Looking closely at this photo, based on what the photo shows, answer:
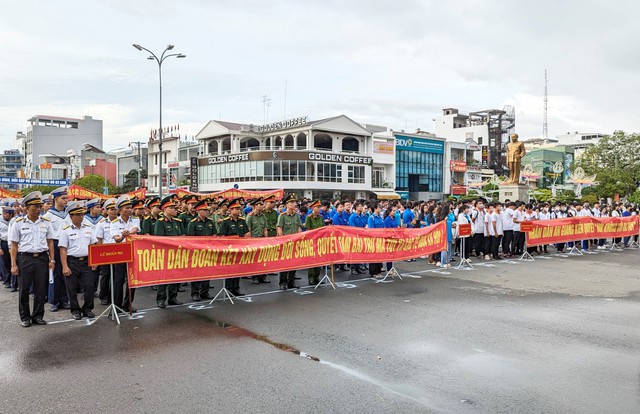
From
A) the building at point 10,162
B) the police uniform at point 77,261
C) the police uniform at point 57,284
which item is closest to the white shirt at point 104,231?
the police uniform at point 77,261

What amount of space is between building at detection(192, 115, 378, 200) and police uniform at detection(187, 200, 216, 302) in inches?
1731

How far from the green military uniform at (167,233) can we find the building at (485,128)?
87.7m

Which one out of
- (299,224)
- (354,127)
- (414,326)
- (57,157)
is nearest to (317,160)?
(354,127)

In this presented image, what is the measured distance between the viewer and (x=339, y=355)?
20.2 feet

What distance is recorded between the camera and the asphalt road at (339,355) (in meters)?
4.80

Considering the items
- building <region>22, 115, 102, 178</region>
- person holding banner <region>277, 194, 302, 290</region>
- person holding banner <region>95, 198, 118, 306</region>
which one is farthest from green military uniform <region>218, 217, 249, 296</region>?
building <region>22, 115, 102, 178</region>

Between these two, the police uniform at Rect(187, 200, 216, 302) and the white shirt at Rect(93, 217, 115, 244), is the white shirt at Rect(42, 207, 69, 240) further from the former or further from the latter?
the police uniform at Rect(187, 200, 216, 302)

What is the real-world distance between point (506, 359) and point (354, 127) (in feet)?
178

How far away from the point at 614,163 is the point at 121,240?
56377 mm

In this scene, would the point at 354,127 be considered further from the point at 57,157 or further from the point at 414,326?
the point at 57,157

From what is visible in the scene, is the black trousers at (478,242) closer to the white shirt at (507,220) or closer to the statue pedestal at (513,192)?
the white shirt at (507,220)

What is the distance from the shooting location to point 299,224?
37.6 feet

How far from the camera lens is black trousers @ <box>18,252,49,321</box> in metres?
7.47

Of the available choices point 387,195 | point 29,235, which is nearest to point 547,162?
point 387,195
